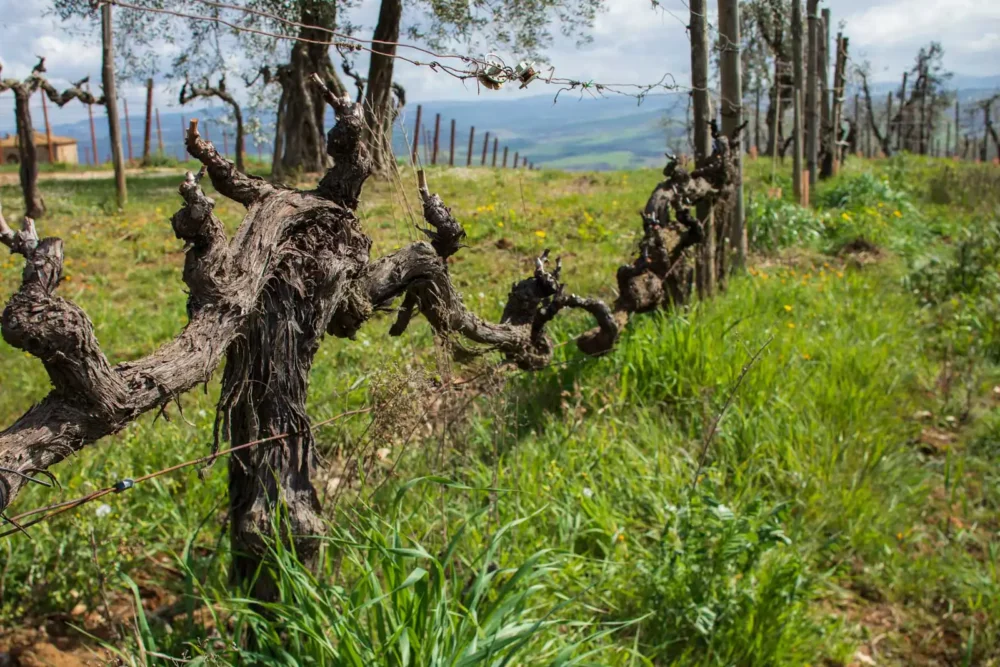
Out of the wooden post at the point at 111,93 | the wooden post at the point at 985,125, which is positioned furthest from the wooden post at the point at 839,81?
the wooden post at the point at 111,93

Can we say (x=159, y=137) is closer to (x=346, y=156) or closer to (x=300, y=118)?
(x=300, y=118)

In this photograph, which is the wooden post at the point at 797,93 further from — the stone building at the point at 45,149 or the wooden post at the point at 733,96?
the stone building at the point at 45,149

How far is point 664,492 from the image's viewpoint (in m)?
4.01

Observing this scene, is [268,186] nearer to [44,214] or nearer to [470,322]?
[470,322]

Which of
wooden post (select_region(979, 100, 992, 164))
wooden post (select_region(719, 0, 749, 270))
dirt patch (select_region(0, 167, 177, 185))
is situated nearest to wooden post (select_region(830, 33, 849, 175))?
wooden post (select_region(979, 100, 992, 164))

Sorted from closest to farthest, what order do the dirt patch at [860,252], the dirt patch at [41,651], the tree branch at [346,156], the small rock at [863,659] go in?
the tree branch at [346,156]
the dirt patch at [41,651]
the small rock at [863,659]
the dirt patch at [860,252]

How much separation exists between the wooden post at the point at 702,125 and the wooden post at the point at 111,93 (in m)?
8.80

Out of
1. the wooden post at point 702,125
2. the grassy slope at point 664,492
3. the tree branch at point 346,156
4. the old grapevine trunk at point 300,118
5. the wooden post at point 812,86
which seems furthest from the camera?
the old grapevine trunk at point 300,118

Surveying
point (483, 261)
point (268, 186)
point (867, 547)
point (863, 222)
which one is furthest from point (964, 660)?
point (863, 222)

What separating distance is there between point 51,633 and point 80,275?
596 centimetres

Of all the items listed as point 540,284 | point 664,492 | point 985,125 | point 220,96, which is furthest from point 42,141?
point 985,125

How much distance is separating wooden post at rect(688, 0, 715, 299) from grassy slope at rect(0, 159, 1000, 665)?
236mm

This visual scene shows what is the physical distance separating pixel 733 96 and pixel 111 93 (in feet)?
31.0

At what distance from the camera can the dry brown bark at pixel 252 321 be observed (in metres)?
1.72
